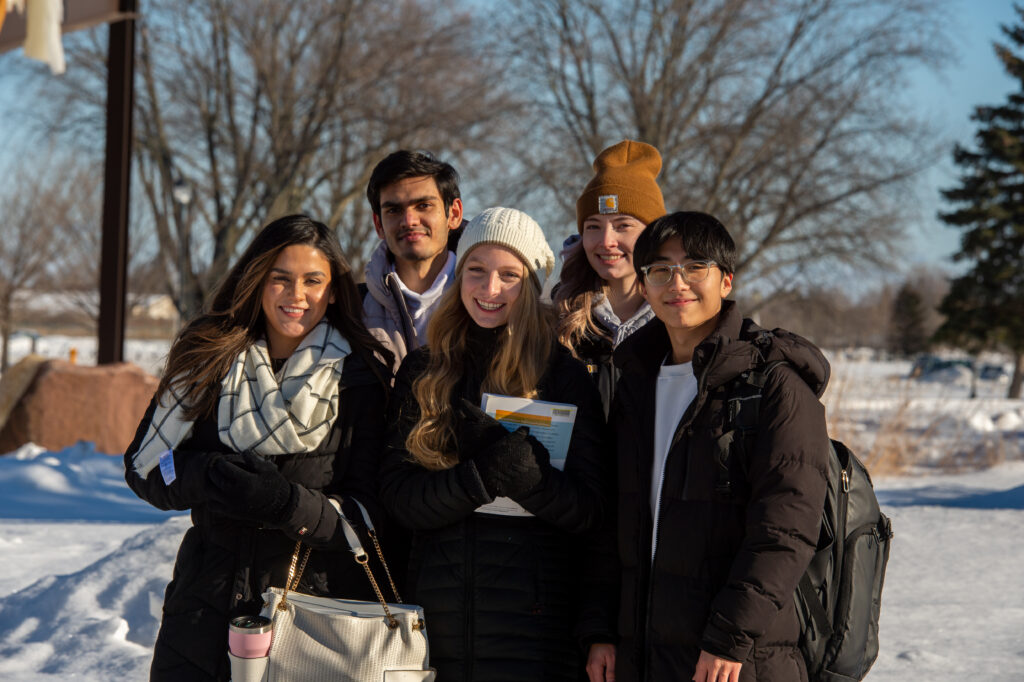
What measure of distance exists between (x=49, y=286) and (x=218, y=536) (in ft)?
83.6

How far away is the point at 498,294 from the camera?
239cm

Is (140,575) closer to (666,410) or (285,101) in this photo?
(666,410)

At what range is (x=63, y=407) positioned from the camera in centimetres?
884

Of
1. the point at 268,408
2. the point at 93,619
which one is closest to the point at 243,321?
the point at 268,408

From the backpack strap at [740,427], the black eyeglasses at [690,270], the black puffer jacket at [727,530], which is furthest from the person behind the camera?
the black eyeglasses at [690,270]

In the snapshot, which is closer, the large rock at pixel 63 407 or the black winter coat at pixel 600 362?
the black winter coat at pixel 600 362

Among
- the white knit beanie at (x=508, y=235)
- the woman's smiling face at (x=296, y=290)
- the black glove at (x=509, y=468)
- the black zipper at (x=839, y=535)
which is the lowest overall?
the black zipper at (x=839, y=535)

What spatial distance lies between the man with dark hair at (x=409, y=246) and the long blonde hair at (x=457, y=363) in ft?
2.51

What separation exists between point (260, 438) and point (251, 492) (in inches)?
8.2

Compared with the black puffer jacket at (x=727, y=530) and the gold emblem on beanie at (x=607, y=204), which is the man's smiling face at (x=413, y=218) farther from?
the black puffer jacket at (x=727, y=530)

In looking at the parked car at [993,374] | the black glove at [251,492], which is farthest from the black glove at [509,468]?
the parked car at [993,374]

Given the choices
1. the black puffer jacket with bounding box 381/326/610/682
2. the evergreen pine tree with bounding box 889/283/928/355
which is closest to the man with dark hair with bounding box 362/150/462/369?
the black puffer jacket with bounding box 381/326/610/682

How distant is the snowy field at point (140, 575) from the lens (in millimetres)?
3562

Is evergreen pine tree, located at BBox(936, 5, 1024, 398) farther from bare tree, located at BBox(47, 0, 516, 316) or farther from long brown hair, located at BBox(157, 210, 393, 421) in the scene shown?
long brown hair, located at BBox(157, 210, 393, 421)
